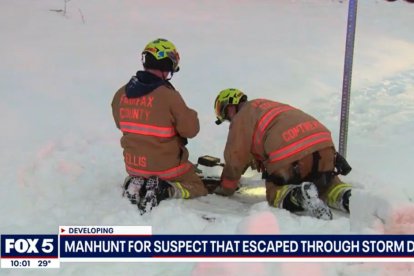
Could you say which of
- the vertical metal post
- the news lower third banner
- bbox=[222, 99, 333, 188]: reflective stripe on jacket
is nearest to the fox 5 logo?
the news lower third banner

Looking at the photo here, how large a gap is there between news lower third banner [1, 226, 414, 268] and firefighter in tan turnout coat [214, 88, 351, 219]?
841 millimetres

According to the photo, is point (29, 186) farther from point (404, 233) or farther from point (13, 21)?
point (13, 21)

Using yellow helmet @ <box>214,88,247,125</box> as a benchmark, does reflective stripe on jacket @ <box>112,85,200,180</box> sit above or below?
below

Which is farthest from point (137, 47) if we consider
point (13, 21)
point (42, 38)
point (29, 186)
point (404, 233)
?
point (404, 233)

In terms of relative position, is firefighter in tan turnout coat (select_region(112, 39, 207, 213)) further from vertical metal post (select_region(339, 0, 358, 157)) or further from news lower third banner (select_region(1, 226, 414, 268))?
vertical metal post (select_region(339, 0, 358, 157))

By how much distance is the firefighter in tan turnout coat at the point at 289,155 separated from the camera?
12.6ft

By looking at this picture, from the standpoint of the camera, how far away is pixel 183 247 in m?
3.05

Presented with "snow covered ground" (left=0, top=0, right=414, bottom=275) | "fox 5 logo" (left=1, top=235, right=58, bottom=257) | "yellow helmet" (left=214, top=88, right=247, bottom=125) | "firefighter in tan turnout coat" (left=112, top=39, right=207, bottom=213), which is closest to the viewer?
"snow covered ground" (left=0, top=0, right=414, bottom=275)

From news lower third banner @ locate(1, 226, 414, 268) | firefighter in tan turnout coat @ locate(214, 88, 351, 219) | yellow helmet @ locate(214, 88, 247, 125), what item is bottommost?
news lower third banner @ locate(1, 226, 414, 268)

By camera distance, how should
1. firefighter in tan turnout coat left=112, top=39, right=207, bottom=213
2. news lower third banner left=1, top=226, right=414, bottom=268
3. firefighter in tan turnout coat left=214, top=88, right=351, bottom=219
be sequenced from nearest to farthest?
news lower third banner left=1, top=226, right=414, bottom=268
firefighter in tan turnout coat left=214, top=88, right=351, bottom=219
firefighter in tan turnout coat left=112, top=39, right=207, bottom=213

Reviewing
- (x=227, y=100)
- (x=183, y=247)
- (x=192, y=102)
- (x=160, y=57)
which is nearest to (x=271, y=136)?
(x=227, y=100)

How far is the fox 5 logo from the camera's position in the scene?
317cm

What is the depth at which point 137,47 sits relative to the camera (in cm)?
848

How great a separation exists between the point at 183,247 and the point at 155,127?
130 cm
